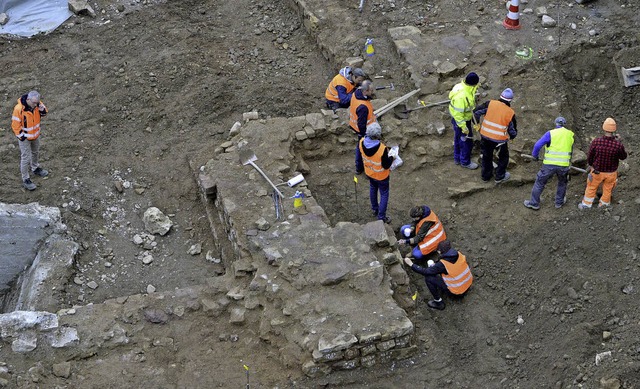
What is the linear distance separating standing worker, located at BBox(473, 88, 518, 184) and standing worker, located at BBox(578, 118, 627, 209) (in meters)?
1.13

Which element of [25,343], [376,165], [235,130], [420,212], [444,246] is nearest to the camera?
[25,343]

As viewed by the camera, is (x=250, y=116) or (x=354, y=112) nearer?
(x=354, y=112)

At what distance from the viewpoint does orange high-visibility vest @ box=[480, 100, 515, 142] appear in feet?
35.1

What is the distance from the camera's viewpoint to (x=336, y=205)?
11.4 metres

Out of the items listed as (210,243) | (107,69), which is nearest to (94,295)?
(210,243)

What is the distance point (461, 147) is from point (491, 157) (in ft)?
1.72

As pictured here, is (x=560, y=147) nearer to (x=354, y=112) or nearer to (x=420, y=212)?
(x=420, y=212)

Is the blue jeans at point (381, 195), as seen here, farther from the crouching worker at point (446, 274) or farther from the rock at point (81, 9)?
the rock at point (81, 9)

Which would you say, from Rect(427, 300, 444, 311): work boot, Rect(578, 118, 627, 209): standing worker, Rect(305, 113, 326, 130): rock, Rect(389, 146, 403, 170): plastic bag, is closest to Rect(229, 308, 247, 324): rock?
Rect(427, 300, 444, 311): work boot

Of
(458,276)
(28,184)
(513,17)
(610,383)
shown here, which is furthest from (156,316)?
(513,17)

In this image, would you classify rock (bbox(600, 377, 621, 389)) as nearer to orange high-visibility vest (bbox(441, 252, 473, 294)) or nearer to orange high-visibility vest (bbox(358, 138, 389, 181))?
orange high-visibility vest (bbox(441, 252, 473, 294))

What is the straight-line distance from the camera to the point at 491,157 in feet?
37.1

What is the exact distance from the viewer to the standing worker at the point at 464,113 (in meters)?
11.1

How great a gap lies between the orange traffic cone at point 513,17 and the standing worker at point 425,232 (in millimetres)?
5017
